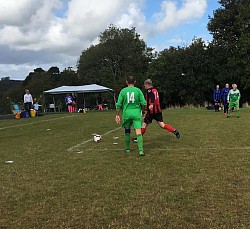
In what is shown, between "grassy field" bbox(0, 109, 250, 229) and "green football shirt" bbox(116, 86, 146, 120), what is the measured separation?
96cm

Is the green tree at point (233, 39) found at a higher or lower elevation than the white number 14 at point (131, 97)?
higher

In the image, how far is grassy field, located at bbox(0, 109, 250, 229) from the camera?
3.91 meters

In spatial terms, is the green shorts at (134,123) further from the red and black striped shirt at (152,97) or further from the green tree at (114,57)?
the green tree at (114,57)

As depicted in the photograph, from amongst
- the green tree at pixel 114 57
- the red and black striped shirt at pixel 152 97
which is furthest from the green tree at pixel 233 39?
the red and black striped shirt at pixel 152 97

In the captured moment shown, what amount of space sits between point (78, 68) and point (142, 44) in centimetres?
1342

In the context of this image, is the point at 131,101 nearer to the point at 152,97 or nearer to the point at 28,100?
the point at 152,97

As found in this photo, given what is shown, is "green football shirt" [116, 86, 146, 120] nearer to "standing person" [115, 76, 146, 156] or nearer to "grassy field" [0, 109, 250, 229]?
"standing person" [115, 76, 146, 156]

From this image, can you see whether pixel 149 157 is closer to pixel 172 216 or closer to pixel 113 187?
pixel 113 187

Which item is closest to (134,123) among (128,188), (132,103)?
(132,103)

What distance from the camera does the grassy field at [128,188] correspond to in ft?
12.8

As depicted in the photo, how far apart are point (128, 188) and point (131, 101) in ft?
10.5

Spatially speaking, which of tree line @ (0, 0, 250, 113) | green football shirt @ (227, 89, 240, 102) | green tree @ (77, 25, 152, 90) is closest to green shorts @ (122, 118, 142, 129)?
green football shirt @ (227, 89, 240, 102)

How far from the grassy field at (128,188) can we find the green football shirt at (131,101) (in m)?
0.96

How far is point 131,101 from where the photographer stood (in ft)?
26.2
